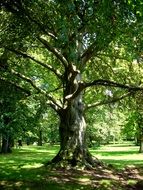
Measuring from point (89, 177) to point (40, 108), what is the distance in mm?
4347

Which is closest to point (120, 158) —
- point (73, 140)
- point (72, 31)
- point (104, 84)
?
point (73, 140)

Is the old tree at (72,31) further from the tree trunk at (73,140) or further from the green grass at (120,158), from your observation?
the green grass at (120,158)

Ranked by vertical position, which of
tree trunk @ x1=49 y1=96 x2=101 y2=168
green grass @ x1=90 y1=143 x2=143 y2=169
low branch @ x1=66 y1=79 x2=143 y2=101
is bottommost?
green grass @ x1=90 y1=143 x2=143 y2=169

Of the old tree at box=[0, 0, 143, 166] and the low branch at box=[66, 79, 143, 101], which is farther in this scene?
the low branch at box=[66, 79, 143, 101]

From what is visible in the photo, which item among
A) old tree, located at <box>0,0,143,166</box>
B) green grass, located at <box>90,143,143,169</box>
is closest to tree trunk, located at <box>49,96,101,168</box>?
old tree, located at <box>0,0,143,166</box>

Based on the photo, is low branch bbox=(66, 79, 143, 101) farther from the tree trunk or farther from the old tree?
the tree trunk

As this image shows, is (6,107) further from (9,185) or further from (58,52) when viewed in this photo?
(58,52)

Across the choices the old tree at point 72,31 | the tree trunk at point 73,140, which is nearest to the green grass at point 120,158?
the tree trunk at point 73,140

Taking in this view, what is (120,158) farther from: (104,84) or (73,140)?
(104,84)

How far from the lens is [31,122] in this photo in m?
21.1

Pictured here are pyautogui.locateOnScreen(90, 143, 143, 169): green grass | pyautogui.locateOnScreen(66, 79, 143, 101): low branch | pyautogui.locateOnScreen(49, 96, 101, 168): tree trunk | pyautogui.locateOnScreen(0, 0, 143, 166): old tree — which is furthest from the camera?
pyautogui.locateOnScreen(90, 143, 143, 169): green grass

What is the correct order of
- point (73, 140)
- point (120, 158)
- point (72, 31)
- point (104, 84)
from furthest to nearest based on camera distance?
point (120, 158) → point (73, 140) → point (104, 84) → point (72, 31)

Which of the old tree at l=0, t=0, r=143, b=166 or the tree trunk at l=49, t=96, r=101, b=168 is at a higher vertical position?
the old tree at l=0, t=0, r=143, b=166

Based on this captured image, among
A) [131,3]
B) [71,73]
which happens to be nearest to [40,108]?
[71,73]
